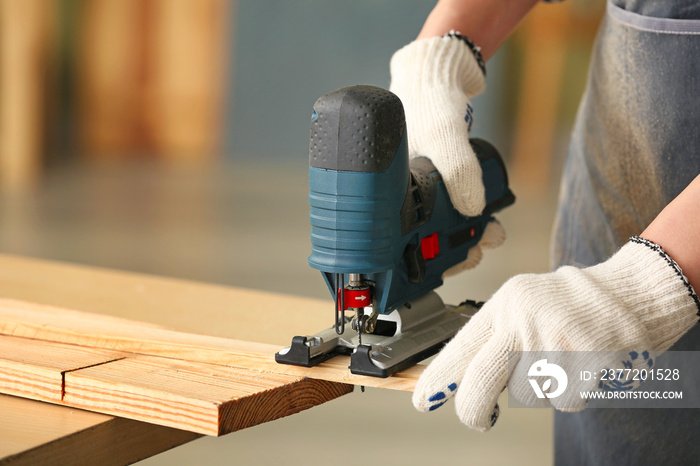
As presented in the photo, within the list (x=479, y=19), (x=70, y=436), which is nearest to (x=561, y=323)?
(x=70, y=436)

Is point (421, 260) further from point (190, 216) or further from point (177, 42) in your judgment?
point (177, 42)

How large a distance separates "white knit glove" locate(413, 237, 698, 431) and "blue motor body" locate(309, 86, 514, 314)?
0.60ft

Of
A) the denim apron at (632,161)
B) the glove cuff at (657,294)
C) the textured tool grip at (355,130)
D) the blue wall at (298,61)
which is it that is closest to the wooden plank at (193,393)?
the textured tool grip at (355,130)

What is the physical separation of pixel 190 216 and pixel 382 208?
179 inches

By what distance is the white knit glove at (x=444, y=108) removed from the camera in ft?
4.18

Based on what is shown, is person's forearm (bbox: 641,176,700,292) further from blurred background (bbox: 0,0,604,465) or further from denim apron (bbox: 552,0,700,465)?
blurred background (bbox: 0,0,604,465)

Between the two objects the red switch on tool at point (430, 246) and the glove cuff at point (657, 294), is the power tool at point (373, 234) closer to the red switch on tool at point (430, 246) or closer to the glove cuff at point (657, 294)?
the red switch on tool at point (430, 246)

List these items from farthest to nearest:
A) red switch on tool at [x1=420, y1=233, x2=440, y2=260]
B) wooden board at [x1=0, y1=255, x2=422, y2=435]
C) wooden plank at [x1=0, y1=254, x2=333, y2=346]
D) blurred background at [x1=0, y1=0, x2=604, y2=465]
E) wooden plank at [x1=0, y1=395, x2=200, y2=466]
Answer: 1. blurred background at [x1=0, y1=0, x2=604, y2=465]
2. wooden plank at [x1=0, y1=254, x2=333, y2=346]
3. red switch on tool at [x1=420, y1=233, x2=440, y2=260]
4. wooden board at [x1=0, y1=255, x2=422, y2=435]
5. wooden plank at [x1=0, y1=395, x2=200, y2=466]

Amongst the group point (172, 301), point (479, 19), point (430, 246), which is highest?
point (479, 19)

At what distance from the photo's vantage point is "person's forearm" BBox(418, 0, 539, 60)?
1437 millimetres

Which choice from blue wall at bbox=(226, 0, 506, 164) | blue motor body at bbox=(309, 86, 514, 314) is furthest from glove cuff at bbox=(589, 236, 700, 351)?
blue wall at bbox=(226, 0, 506, 164)

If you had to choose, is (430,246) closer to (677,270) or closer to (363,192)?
(363,192)

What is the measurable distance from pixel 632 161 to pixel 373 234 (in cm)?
63

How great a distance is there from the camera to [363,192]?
3.42 ft
